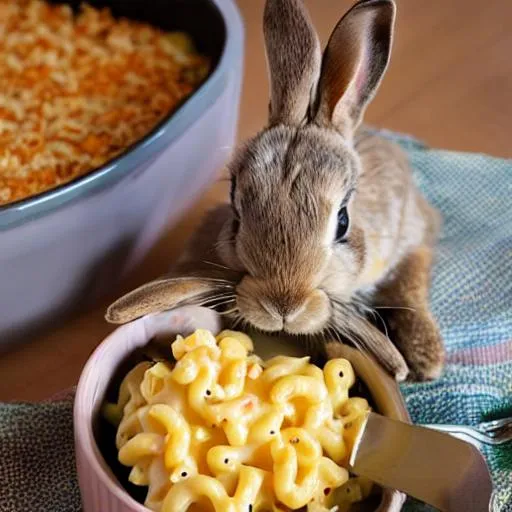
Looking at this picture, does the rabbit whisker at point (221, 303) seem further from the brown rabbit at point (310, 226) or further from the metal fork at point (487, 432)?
the metal fork at point (487, 432)

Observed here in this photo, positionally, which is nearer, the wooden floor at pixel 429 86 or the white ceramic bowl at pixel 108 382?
the white ceramic bowl at pixel 108 382

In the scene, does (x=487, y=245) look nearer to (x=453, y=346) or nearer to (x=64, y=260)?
(x=453, y=346)

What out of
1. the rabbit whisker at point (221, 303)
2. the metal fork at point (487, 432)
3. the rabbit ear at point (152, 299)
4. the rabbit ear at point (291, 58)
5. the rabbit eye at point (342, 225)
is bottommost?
the metal fork at point (487, 432)

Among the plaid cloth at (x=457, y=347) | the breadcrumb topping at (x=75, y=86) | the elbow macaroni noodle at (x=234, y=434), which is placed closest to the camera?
the elbow macaroni noodle at (x=234, y=434)

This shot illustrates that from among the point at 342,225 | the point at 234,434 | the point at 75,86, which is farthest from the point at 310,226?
the point at 75,86

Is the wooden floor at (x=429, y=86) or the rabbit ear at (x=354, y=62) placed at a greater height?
the rabbit ear at (x=354, y=62)

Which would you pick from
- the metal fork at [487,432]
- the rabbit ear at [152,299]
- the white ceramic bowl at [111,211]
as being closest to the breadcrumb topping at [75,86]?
the white ceramic bowl at [111,211]

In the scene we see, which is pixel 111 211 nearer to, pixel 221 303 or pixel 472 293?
pixel 221 303
